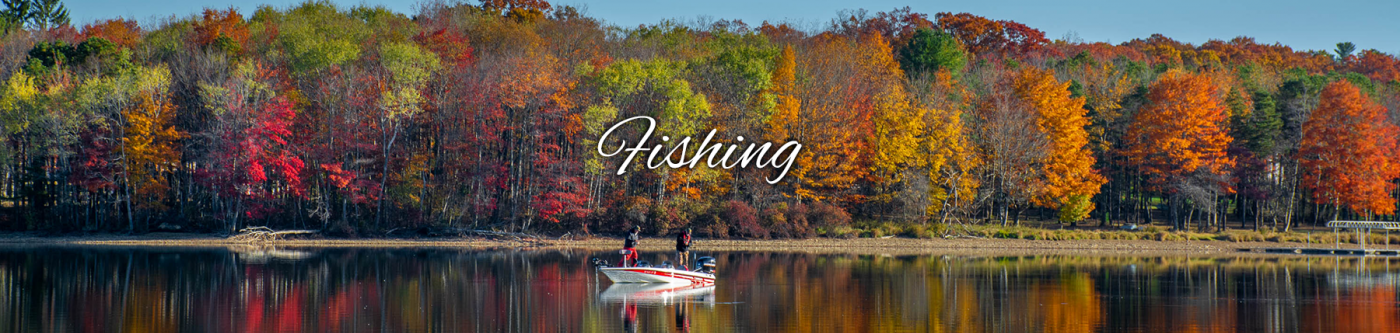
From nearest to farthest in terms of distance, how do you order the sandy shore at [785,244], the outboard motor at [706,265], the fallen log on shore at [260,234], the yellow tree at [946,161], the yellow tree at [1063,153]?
the outboard motor at [706,265] < the sandy shore at [785,244] < the fallen log on shore at [260,234] < the yellow tree at [946,161] < the yellow tree at [1063,153]

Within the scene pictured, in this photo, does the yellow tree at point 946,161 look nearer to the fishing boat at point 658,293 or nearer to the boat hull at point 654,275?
the boat hull at point 654,275

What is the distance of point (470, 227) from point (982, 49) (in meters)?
69.2

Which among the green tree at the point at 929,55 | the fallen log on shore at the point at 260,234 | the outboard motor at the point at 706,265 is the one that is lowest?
the outboard motor at the point at 706,265

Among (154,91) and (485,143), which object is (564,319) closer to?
(485,143)

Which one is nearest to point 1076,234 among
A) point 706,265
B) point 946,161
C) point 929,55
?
point 946,161

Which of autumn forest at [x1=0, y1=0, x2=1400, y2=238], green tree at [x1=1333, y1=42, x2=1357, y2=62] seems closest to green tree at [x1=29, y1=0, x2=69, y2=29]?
autumn forest at [x1=0, y1=0, x2=1400, y2=238]

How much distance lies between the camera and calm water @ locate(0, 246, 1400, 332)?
2494cm

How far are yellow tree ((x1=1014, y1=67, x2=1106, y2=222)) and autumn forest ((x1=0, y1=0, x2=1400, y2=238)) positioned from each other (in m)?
0.17

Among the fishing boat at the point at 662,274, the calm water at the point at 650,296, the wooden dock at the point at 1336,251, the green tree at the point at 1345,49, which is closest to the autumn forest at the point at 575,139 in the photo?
the wooden dock at the point at 1336,251

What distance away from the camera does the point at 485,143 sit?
200ft

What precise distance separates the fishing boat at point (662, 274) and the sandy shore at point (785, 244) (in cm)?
1879

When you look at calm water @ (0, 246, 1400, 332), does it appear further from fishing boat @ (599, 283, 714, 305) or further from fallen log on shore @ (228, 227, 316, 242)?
fallen log on shore @ (228, 227, 316, 242)

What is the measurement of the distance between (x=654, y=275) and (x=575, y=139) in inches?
1110

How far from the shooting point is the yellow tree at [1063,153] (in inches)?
2530
